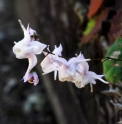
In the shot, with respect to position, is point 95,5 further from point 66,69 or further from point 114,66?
point 66,69

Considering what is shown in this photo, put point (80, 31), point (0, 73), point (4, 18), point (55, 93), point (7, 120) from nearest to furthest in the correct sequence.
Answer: point (80, 31)
point (55, 93)
point (7, 120)
point (0, 73)
point (4, 18)

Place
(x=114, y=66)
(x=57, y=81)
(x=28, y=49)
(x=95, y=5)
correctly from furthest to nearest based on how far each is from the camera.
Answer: (x=57, y=81)
(x=95, y=5)
(x=114, y=66)
(x=28, y=49)

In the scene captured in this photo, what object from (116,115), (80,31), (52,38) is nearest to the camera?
(116,115)

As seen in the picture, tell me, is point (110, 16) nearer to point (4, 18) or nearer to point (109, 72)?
point (109, 72)

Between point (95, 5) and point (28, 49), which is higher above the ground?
point (95, 5)

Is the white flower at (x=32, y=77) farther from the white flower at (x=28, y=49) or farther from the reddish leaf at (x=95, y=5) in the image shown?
the reddish leaf at (x=95, y=5)

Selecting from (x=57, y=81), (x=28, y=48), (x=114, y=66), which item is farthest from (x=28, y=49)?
(x=57, y=81)

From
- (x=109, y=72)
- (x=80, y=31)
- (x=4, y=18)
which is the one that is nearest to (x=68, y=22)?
(x=80, y=31)

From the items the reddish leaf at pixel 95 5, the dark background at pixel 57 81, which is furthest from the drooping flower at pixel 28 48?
the reddish leaf at pixel 95 5
